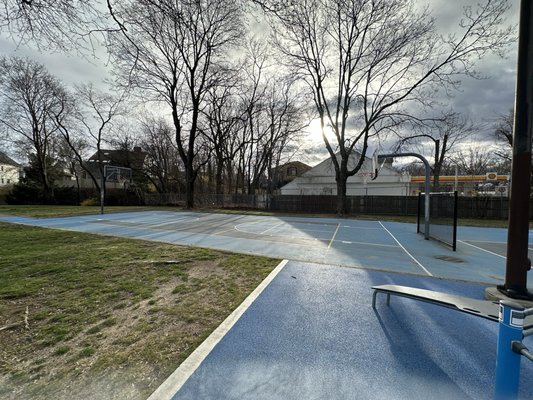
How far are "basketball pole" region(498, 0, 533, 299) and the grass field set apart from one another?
405 centimetres

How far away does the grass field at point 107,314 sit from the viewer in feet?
7.23

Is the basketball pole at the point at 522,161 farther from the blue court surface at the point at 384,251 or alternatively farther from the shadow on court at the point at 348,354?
the blue court surface at the point at 384,251

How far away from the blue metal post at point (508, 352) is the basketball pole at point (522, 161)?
2.48m

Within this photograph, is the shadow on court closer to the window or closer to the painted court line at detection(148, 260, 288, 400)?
the painted court line at detection(148, 260, 288, 400)

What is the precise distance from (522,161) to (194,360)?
4.77 m

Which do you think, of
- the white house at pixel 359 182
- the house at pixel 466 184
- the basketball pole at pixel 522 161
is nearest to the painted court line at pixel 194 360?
the basketball pole at pixel 522 161

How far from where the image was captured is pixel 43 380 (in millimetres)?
2172

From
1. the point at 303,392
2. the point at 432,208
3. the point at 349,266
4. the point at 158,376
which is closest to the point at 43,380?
the point at 158,376

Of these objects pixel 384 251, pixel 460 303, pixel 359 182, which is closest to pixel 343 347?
pixel 460 303

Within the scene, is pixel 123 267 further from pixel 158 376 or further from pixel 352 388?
pixel 352 388

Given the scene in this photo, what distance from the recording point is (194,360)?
8.07 ft

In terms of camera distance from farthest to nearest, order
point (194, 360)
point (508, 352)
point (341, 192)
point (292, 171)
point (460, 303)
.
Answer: point (292, 171)
point (341, 192)
point (460, 303)
point (194, 360)
point (508, 352)

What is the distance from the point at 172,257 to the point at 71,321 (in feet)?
11.0

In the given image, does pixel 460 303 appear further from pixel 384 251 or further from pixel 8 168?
pixel 8 168
